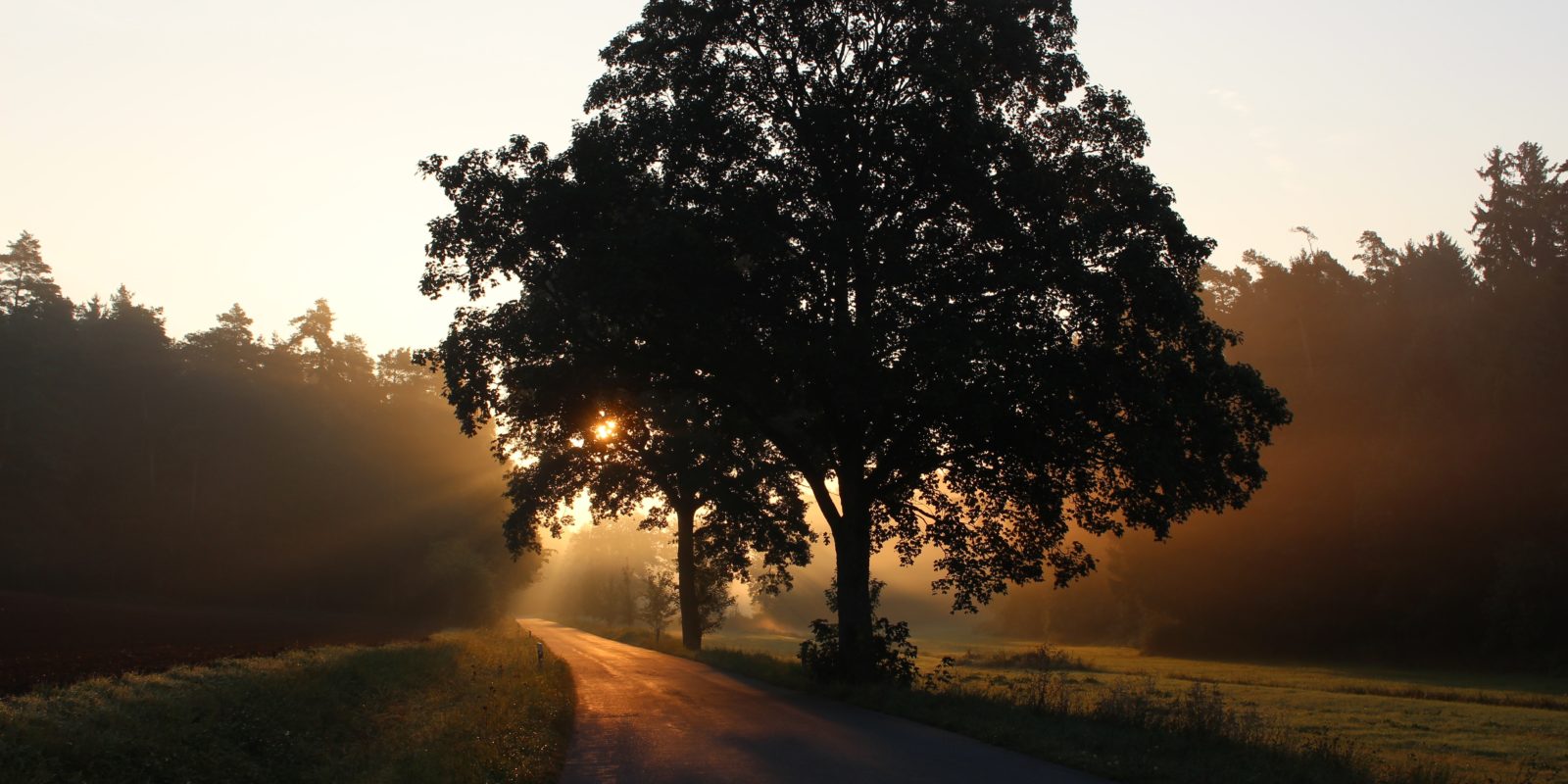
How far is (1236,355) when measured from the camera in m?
67.6

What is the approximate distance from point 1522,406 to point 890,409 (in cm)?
4415

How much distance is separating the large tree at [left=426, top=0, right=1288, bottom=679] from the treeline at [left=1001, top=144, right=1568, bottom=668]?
3587 centimetres

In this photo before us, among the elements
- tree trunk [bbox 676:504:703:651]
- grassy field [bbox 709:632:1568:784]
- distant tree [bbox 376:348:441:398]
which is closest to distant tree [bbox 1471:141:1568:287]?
grassy field [bbox 709:632:1568:784]

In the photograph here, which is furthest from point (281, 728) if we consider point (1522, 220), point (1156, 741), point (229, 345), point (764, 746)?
point (229, 345)

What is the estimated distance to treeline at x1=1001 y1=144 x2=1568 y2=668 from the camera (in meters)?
48.9

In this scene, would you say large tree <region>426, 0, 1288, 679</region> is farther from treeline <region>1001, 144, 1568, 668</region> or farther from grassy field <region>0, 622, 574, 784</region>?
treeline <region>1001, 144, 1568, 668</region>

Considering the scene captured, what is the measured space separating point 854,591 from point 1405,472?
42406 millimetres

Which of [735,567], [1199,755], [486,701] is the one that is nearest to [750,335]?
[486,701]

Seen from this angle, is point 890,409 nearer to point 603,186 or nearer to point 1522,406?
point 603,186

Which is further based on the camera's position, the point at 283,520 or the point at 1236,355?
the point at 283,520

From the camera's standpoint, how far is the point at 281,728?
1658 cm

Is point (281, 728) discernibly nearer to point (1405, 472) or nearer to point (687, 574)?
point (687, 574)

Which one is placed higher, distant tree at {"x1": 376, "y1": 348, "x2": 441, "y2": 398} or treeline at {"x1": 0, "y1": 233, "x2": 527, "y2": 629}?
distant tree at {"x1": 376, "y1": 348, "x2": 441, "y2": 398}

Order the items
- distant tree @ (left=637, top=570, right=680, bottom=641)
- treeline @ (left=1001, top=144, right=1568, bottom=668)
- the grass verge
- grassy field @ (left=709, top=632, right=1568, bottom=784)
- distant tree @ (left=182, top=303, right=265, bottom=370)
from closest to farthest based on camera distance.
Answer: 1. the grass verge
2. grassy field @ (left=709, top=632, right=1568, bottom=784)
3. treeline @ (left=1001, top=144, right=1568, bottom=668)
4. distant tree @ (left=637, top=570, right=680, bottom=641)
5. distant tree @ (left=182, top=303, right=265, bottom=370)
